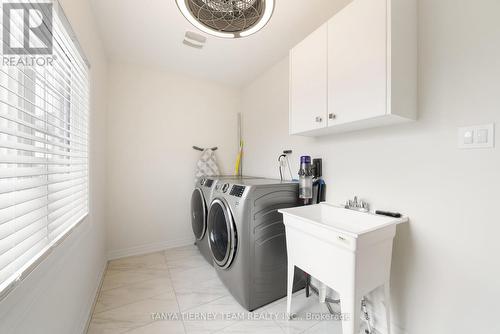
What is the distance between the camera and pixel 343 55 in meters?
1.25

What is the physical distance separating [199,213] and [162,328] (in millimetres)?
1123

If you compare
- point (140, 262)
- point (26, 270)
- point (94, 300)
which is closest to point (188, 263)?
point (140, 262)

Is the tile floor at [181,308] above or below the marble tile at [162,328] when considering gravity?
above

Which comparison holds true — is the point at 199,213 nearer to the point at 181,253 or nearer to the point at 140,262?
the point at 181,253

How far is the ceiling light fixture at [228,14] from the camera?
1.12m

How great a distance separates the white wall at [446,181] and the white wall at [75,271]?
1764 mm

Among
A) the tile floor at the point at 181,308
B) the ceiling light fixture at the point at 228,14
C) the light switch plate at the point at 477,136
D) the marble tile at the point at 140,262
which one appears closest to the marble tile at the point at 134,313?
the tile floor at the point at 181,308

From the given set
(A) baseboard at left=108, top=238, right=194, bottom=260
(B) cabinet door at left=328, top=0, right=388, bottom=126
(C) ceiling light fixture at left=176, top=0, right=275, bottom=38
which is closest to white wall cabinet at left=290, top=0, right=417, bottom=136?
(B) cabinet door at left=328, top=0, right=388, bottom=126

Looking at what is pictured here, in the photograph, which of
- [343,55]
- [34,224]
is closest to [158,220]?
[34,224]

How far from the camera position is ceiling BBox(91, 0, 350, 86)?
5.03 ft

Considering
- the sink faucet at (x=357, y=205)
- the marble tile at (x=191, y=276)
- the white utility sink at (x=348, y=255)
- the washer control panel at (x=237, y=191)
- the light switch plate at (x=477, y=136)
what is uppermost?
the light switch plate at (x=477, y=136)

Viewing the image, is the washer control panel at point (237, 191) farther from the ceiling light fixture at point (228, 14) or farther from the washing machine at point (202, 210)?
the ceiling light fixture at point (228, 14)

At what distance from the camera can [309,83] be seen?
1.50 meters

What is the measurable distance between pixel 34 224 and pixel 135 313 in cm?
111
